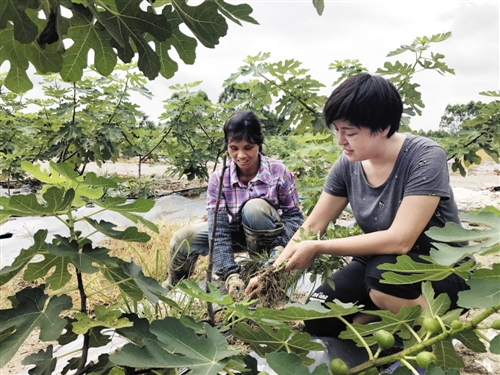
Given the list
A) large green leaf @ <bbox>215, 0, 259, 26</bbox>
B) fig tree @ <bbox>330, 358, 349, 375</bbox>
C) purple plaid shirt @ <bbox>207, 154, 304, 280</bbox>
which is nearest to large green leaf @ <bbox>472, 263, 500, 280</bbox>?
fig tree @ <bbox>330, 358, 349, 375</bbox>

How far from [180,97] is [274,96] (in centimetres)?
243

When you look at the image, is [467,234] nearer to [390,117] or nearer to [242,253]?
[390,117]

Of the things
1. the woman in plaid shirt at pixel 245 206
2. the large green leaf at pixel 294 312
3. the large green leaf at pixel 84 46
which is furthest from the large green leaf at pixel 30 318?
the woman in plaid shirt at pixel 245 206

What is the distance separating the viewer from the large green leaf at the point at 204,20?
698mm

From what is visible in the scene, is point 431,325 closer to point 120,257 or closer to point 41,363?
point 41,363

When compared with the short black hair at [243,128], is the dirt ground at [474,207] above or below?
below

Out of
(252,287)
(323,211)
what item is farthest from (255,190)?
(252,287)

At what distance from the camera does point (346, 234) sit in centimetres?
177

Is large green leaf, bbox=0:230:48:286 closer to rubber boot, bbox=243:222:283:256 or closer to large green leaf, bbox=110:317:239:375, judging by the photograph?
large green leaf, bbox=110:317:239:375

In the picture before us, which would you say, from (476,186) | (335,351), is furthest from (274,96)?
(476,186)

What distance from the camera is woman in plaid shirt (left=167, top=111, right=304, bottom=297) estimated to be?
2.37 metres

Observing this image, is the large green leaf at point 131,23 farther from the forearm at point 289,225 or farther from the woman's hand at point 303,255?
the forearm at point 289,225

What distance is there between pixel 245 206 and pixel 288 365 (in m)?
1.80

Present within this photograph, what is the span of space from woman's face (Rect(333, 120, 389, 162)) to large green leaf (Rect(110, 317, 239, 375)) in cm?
110
